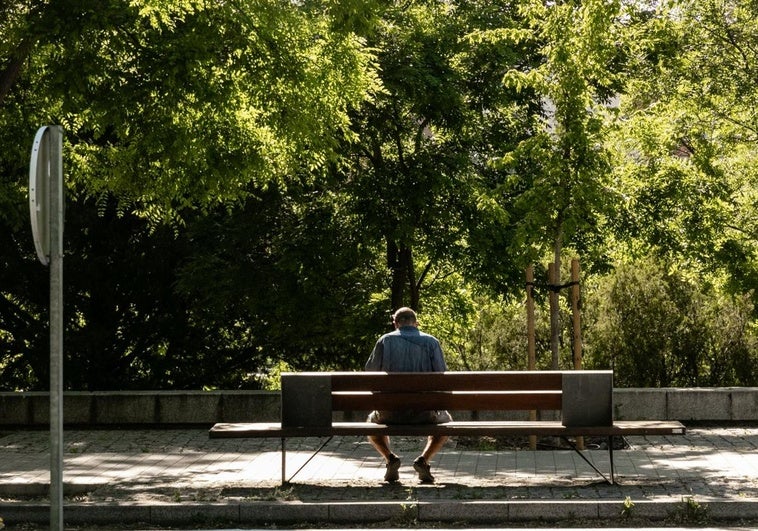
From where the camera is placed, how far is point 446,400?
34.1 feet

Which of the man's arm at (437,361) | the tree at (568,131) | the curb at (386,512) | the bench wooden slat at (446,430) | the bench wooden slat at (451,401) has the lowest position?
the curb at (386,512)

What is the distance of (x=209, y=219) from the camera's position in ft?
65.1

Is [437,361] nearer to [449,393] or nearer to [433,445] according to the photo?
[449,393]

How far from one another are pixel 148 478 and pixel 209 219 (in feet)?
29.9

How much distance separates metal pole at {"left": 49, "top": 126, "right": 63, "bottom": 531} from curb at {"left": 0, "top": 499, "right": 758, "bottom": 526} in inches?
139

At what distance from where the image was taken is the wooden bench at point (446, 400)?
1030cm

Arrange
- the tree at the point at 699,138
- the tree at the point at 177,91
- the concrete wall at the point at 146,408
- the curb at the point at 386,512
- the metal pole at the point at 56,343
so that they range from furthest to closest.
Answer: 1. the tree at the point at 699,138
2. the concrete wall at the point at 146,408
3. the tree at the point at 177,91
4. the curb at the point at 386,512
5. the metal pole at the point at 56,343

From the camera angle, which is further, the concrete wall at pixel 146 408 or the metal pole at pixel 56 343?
the concrete wall at pixel 146 408

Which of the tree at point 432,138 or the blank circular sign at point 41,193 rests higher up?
the tree at point 432,138

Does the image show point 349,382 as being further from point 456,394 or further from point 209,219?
point 209,219

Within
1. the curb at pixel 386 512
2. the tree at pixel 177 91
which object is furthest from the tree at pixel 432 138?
the curb at pixel 386 512

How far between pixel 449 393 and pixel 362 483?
101 centimetres

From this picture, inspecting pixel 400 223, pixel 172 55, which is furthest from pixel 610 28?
pixel 400 223

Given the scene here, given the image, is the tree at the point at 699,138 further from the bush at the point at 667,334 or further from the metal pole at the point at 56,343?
the metal pole at the point at 56,343
